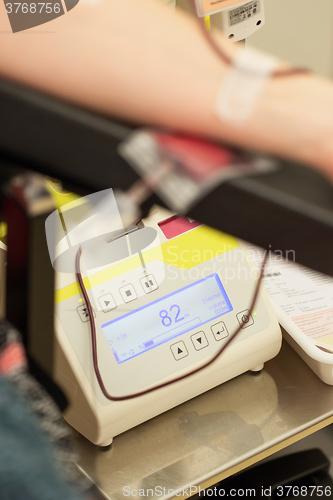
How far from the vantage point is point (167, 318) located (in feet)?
2.30

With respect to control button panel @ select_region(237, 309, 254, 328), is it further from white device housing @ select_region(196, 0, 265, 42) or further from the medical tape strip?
the medical tape strip

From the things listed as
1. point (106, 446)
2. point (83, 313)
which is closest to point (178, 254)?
point (83, 313)

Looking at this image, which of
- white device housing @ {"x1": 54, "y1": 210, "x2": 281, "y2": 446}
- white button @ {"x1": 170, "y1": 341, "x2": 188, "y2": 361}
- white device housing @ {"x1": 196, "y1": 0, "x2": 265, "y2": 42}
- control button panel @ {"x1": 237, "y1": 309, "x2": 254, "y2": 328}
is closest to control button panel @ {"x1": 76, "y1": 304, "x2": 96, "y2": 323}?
white device housing @ {"x1": 54, "y1": 210, "x2": 281, "y2": 446}

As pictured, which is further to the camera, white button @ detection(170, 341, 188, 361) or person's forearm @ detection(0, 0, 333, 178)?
white button @ detection(170, 341, 188, 361)

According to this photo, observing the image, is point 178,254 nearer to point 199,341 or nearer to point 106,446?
point 199,341

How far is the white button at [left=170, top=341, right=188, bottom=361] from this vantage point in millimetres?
700

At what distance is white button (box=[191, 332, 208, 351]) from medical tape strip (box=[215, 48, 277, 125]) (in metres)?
0.55

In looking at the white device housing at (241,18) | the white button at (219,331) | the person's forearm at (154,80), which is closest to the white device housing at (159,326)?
the white button at (219,331)

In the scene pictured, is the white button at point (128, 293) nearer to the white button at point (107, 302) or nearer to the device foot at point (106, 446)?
Result: the white button at point (107, 302)

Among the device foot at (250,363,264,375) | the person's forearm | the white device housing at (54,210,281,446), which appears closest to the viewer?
the person's forearm

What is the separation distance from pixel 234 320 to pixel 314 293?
10.0 inches

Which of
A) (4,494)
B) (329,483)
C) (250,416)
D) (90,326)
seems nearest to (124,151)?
(4,494)

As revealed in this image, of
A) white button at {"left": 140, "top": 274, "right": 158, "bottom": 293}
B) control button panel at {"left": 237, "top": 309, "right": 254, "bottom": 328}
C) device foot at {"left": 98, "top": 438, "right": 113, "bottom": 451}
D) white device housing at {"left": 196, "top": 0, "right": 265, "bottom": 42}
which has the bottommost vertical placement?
device foot at {"left": 98, "top": 438, "right": 113, "bottom": 451}

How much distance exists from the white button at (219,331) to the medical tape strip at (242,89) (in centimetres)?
56
